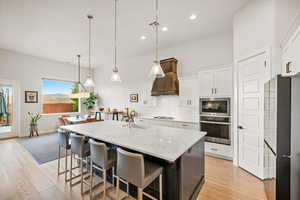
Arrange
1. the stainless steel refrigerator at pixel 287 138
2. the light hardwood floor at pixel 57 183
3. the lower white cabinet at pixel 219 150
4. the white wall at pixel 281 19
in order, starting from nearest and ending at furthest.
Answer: the stainless steel refrigerator at pixel 287 138
the light hardwood floor at pixel 57 183
the white wall at pixel 281 19
the lower white cabinet at pixel 219 150

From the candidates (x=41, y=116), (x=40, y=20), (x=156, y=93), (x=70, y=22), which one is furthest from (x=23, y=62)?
(x=156, y=93)

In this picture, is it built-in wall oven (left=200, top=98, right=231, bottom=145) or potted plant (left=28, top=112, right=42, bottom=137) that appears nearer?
built-in wall oven (left=200, top=98, right=231, bottom=145)

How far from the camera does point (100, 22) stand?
322cm

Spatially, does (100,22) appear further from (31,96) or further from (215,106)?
(31,96)

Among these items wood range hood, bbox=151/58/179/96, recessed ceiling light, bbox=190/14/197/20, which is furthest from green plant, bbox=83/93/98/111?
recessed ceiling light, bbox=190/14/197/20

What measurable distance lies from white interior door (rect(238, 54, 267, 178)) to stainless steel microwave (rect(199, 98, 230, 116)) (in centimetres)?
32

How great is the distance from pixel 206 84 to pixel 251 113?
3.95 ft

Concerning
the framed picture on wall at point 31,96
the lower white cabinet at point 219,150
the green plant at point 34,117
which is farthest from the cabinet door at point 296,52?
the framed picture on wall at point 31,96

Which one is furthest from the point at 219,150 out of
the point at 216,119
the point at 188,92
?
the point at 188,92

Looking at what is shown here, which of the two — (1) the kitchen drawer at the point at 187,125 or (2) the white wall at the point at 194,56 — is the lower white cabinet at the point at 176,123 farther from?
(2) the white wall at the point at 194,56

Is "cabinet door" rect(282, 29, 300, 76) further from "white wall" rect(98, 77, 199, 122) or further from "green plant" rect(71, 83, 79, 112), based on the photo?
"green plant" rect(71, 83, 79, 112)

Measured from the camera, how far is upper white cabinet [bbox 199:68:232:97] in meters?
3.14

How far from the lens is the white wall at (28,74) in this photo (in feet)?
16.3

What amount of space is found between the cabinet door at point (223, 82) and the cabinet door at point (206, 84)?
0.31ft
